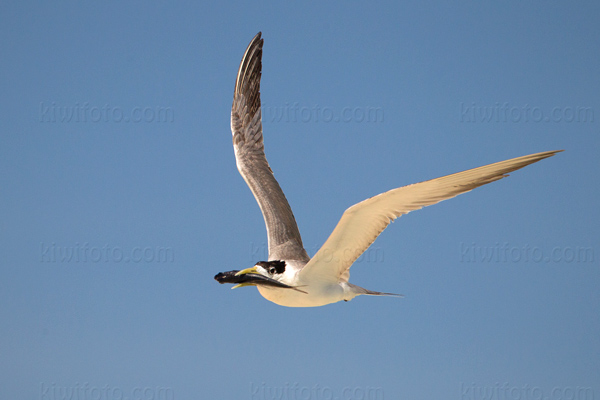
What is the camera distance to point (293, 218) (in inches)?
447

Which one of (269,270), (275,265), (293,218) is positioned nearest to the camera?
(269,270)

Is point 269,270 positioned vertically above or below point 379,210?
below

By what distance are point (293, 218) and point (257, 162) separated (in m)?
1.69

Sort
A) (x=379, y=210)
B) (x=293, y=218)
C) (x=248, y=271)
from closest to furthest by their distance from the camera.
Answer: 1. (x=379, y=210)
2. (x=248, y=271)
3. (x=293, y=218)

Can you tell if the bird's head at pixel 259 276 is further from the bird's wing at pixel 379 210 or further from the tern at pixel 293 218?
the bird's wing at pixel 379 210

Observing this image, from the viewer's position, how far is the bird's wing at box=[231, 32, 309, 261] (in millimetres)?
10866

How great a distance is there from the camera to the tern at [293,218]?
736 cm

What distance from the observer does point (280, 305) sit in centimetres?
918

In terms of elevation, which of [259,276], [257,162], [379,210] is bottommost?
[259,276]

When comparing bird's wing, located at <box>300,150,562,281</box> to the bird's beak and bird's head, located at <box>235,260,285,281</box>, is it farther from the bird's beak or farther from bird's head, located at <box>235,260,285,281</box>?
the bird's beak

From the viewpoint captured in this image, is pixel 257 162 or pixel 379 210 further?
pixel 257 162

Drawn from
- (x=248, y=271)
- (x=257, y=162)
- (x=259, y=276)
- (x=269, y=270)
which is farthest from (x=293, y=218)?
(x=259, y=276)

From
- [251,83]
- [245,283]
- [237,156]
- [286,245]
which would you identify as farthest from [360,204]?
[251,83]

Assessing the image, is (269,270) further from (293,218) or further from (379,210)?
(293,218)
